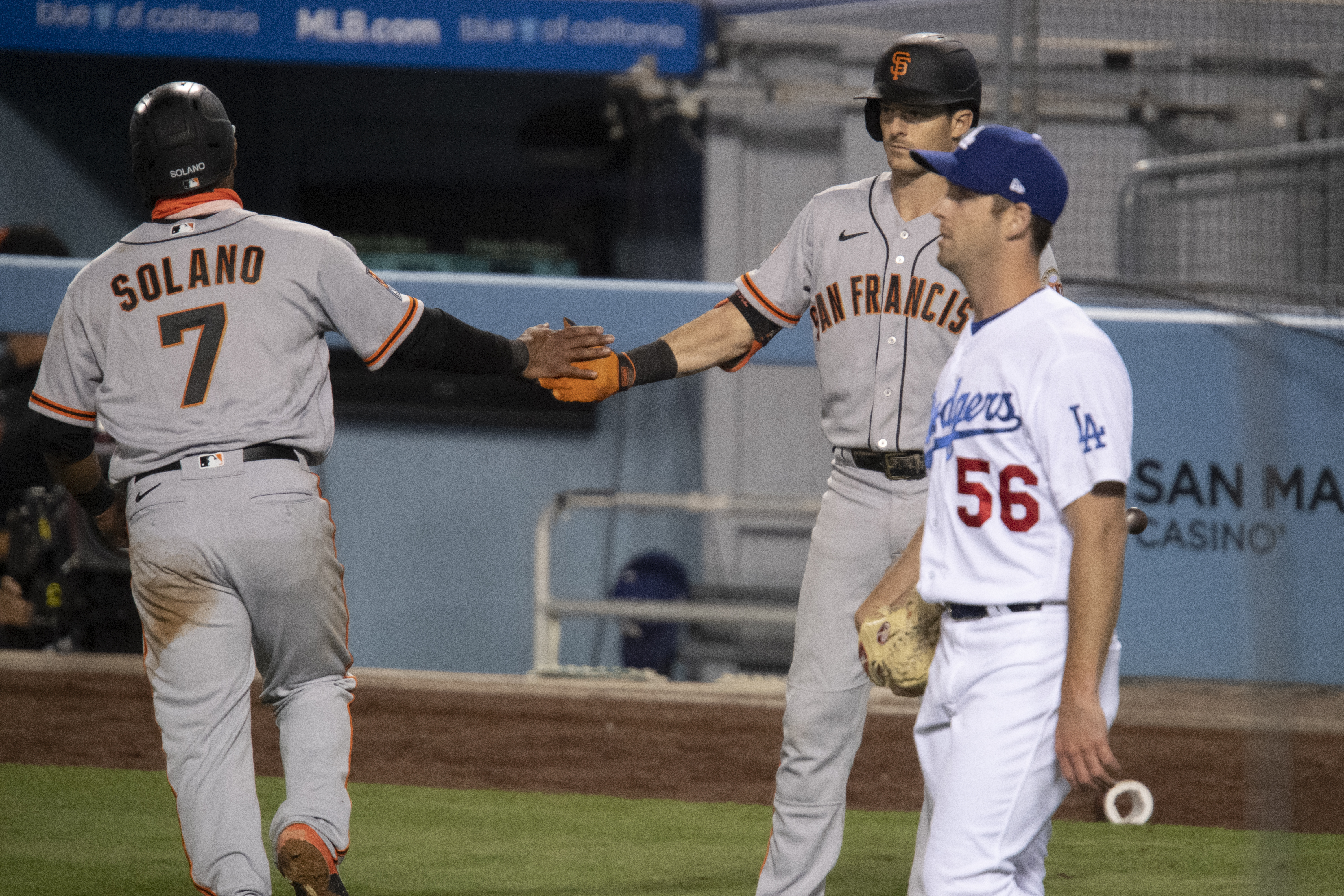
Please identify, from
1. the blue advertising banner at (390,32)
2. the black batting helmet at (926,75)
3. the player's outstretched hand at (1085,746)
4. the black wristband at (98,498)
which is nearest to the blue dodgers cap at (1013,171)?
the player's outstretched hand at (1085,746)

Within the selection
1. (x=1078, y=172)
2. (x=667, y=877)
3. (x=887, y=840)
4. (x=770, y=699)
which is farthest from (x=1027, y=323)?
(x=1078, y=172)

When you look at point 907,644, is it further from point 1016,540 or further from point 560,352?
point 560,352

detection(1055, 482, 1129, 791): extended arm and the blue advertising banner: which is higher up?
the blue advertising banner

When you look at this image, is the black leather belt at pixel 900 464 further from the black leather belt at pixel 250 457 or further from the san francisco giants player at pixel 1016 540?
the black leather belt at pixel 250 457

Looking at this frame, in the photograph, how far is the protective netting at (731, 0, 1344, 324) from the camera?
20.7 feet

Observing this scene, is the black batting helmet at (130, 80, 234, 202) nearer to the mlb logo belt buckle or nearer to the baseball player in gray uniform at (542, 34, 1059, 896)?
the baseball player in gray uniform at (542, 34, 1059, 896)

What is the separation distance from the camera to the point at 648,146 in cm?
864

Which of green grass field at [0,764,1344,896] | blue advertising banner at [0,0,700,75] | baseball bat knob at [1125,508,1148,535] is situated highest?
blue advertising banner at [0,0,700,75]

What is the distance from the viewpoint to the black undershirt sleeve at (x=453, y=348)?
3416 millimetres

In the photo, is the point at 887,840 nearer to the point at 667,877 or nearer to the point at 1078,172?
the point at 667,877

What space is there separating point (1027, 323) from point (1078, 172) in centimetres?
561

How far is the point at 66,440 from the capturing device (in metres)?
3.35

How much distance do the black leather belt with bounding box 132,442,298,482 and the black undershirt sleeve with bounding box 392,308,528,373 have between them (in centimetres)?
35

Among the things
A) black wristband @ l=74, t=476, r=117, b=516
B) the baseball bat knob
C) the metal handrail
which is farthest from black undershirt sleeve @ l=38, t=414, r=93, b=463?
the metal handrail
